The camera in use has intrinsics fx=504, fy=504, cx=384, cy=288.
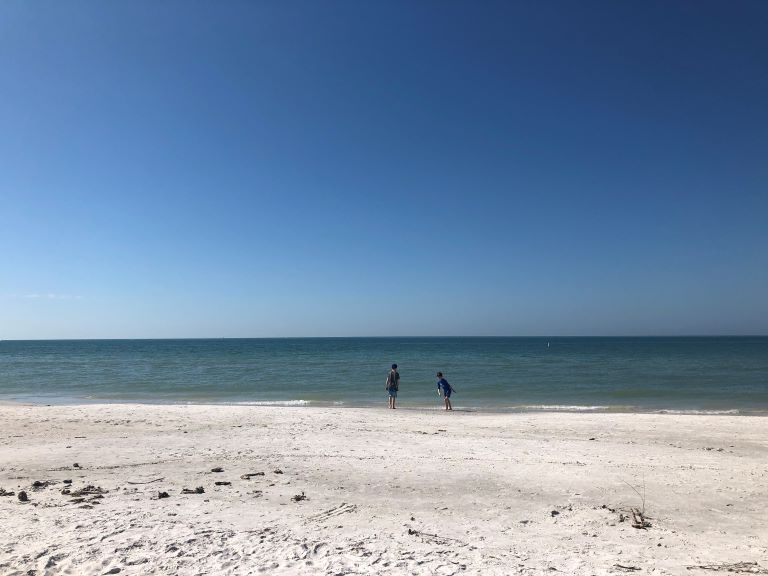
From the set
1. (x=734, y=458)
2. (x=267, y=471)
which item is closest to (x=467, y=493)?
(x=267, y=471)

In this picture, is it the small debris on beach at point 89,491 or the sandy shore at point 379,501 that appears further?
the small debris on beach at point 89,491

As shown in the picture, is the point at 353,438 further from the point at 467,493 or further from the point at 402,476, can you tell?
the point at 467,493

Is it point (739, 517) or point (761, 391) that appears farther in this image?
point (761, 391)

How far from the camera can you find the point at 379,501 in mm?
7703

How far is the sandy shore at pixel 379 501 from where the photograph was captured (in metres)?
5.48

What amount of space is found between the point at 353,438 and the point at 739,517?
823cm

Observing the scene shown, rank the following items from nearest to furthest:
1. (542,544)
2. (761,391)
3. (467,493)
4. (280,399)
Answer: (542,544), (467,493), (280,399), (761,391)

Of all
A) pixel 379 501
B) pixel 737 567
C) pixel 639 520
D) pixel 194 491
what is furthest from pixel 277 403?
pixel 737 567

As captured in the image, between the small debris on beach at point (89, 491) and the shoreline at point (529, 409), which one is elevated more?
the small debris on beach at point (89, 491)

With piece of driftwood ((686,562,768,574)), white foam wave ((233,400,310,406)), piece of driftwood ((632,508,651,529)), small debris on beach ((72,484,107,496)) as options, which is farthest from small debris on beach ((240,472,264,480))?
white foam wave ((233,400,310,406))

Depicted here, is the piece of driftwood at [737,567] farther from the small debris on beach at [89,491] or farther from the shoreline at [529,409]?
the shoreline at [529,409]

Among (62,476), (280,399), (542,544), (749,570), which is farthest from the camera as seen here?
A: (280,399)

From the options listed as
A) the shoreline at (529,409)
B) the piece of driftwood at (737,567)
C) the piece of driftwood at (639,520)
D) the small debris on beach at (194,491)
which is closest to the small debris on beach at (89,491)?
the small debris on beach at (194,491)

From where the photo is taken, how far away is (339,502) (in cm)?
760
